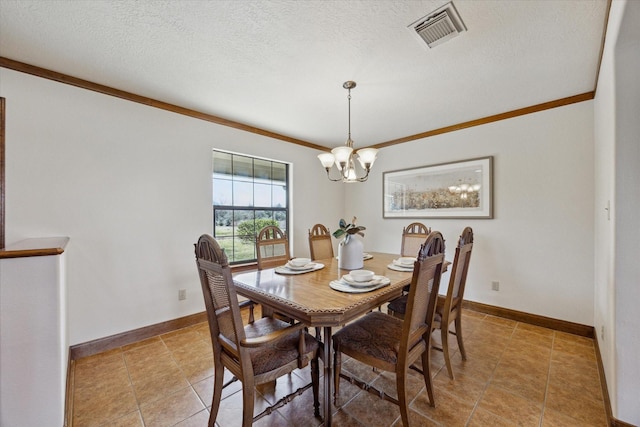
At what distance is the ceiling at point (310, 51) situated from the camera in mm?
1568

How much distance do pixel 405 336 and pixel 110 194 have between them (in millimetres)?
2790

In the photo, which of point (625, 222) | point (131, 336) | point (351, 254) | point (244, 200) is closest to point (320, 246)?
point (351, 254)

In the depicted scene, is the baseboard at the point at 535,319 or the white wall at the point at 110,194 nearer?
the white wall at the point at 110,194

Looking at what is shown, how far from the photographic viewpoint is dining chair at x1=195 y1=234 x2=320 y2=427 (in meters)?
1.26

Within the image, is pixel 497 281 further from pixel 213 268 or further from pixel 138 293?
pixel 138 293

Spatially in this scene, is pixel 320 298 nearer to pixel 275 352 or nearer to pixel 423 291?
pixel 275 352

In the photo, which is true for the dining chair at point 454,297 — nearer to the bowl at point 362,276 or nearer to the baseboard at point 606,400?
the bowl at point 362,276

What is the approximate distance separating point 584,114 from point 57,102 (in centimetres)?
493

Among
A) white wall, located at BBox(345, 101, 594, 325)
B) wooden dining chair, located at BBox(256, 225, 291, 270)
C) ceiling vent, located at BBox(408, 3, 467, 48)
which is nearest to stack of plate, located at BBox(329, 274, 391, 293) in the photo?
wooden dining chair, located at BBox(256, 225, 291, 270)

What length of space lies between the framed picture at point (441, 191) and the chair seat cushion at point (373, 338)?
2.23 m

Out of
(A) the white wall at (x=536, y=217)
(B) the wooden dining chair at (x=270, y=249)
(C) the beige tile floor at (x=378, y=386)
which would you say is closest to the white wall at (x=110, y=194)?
(C) the beige tile floor at (x=378, y=386)

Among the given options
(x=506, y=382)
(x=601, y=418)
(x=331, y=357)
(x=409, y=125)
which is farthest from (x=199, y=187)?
(x=601, y=418)

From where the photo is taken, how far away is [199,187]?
3.08 meters

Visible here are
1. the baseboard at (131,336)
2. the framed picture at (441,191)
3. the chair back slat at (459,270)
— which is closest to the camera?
the chair back slat at (459,270)
